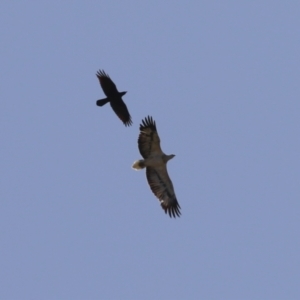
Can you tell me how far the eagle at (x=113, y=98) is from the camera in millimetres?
25156

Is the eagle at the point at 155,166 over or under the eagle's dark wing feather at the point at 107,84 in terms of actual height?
under

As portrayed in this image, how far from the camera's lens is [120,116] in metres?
25.4

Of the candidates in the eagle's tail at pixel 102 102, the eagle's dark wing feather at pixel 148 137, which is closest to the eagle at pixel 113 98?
the eagle's tail at pixel 102 102

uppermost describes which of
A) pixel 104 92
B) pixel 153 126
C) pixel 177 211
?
pixel 104 92

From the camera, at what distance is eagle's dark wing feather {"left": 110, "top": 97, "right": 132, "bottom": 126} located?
2523 centimetres

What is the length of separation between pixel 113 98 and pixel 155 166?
9.79ft

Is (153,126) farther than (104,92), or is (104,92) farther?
(104,92)

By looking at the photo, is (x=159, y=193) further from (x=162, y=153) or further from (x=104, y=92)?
(x=104, y=92)

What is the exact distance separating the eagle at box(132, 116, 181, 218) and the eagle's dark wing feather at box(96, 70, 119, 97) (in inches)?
85.6

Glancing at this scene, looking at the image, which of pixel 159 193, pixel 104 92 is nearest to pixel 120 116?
pixel 104 92

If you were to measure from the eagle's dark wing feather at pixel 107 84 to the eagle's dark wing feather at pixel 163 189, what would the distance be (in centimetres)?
309

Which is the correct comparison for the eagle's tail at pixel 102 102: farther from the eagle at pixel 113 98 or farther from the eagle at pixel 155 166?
the eagle at pixel 155 166

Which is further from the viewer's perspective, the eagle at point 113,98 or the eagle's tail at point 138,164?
the eagle at point 113,98

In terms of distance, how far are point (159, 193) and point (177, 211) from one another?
0.92 meters
